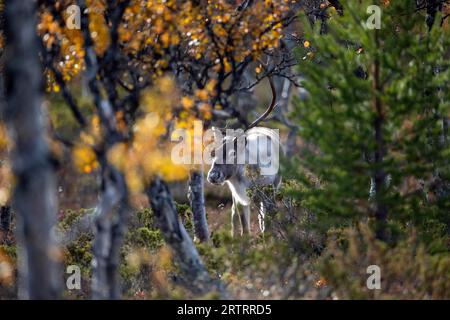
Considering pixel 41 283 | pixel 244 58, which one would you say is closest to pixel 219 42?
pixel 244 58

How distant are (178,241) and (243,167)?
246 inches

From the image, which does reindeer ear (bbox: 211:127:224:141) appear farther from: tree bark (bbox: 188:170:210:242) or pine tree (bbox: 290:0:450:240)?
pine tree (bbox: 290:0:450:240)

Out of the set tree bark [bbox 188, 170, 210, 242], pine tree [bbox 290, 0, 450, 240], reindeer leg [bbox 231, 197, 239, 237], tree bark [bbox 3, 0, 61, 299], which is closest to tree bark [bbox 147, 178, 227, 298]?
pine tree [bbox 290, 0, 450, 240]

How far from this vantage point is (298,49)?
44.4 ft

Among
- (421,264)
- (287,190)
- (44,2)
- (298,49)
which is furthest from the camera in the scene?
(298,49)

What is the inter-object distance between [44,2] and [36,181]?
292cm

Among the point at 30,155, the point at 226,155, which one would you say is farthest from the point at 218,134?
the point at 30,155

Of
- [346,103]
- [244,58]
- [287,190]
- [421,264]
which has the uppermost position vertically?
[244,58]

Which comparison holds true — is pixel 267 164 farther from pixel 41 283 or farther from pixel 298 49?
pixel 41 283

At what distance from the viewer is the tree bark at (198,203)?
12.5m

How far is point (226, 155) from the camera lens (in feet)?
46.1

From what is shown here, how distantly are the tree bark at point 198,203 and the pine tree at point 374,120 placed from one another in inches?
138

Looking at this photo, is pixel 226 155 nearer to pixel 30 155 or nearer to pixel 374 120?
pixel 374 120

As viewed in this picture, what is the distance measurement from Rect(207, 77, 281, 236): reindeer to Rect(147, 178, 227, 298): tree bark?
5132 mm
